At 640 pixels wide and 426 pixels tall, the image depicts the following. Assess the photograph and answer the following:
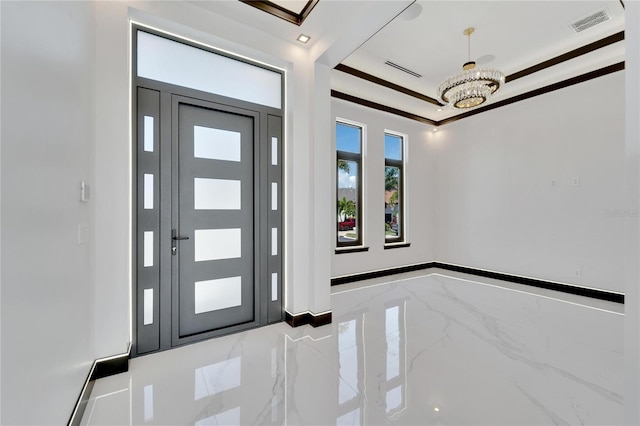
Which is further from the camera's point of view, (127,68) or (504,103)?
(504,103)

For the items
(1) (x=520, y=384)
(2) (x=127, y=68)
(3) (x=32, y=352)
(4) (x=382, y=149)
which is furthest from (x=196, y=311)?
(4) (x=382, y=149)

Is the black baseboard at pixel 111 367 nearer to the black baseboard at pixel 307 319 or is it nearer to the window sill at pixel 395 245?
the black baseboard at pixel 307 319

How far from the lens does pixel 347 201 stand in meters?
5.21

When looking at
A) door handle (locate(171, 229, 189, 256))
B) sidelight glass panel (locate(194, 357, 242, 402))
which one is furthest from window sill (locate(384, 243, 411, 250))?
door handle (locate(171, 229, 189, 256))

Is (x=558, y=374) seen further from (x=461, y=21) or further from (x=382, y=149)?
(x=382, y=149)

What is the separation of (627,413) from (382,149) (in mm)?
4899

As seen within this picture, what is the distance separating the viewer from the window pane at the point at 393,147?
5.78m

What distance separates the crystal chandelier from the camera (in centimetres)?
327

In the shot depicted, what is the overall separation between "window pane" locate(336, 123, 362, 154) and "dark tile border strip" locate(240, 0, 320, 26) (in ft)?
7.93

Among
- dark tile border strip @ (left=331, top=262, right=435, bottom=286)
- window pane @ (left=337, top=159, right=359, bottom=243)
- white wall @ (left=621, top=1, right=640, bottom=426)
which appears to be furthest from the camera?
window pane @ (left=337, top=159, right=359, bottom=243)

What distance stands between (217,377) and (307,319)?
49.0 inches

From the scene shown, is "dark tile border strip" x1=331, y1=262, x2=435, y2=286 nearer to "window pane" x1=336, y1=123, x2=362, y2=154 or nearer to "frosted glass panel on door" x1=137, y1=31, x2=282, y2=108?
"window pane" x1=336, y1=123, x2=362, y2=154

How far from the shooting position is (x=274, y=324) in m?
3.12

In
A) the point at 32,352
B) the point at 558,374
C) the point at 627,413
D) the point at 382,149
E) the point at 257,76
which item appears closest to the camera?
the point at 627,413
